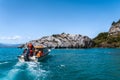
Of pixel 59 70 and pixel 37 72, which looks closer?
pixel 37 72

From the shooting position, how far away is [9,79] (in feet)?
116

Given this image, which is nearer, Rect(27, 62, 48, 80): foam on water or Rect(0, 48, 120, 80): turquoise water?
Rect(27, 62, 48, 80): foam on water

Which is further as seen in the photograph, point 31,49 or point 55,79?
point 31,49

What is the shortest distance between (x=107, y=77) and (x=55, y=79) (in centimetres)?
868

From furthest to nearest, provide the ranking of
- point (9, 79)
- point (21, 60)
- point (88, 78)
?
1. point (21, 60)
2. point (88, 78)
3. point (9, 79)

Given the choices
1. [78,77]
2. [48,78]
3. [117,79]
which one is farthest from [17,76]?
[117,79]

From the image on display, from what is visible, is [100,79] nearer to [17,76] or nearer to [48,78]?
[48,78]

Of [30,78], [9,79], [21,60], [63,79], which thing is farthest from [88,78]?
[21,60]

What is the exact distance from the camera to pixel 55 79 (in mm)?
36594

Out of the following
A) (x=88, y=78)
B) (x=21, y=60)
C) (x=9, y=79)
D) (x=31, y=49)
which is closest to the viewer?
(x=9, y=79)

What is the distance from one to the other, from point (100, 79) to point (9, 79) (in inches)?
552

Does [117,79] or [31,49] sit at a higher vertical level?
[31,49]

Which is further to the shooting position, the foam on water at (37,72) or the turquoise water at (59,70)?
the turquoise water at (59,70)

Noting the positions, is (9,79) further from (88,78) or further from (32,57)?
(32,57)
